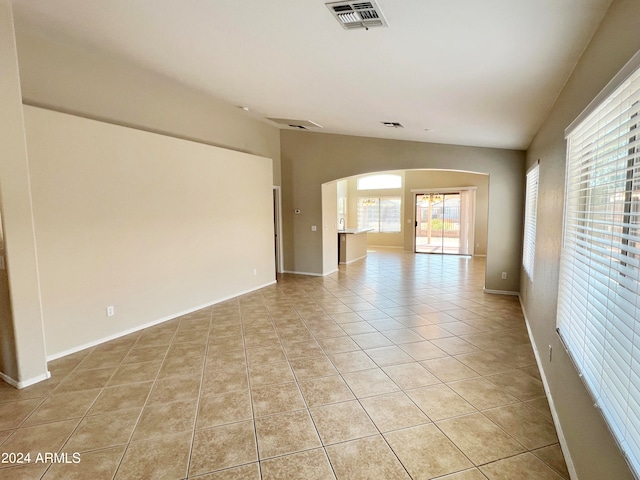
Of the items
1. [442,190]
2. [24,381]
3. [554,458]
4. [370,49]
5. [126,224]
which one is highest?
[370,49]

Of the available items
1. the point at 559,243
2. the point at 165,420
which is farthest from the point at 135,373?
the point at 559,243

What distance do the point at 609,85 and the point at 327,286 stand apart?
5.59m

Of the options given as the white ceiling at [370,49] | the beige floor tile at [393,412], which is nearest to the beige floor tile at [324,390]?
the beige floor tile at [393,412]

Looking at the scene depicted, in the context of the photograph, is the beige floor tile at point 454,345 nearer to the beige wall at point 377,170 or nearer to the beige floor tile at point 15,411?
the beige wall at point 377,170

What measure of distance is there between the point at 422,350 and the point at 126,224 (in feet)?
12.6

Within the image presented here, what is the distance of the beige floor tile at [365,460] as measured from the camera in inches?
76.2

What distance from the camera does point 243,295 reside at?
605cm

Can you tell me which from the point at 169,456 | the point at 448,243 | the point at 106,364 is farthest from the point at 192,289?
the point at 448,243

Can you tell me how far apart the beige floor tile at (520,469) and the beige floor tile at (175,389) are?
7.26ft

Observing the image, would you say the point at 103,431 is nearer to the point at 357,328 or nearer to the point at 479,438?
the point at 479,438

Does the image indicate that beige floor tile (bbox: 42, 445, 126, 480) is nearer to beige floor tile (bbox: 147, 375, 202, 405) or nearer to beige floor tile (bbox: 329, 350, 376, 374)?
beige floor tile (bbox: 147, 375, 202, 405)

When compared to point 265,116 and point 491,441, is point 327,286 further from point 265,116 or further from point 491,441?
point 491,441

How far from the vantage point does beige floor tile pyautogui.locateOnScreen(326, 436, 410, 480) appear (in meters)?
1.93

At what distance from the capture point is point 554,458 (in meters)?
2.07
